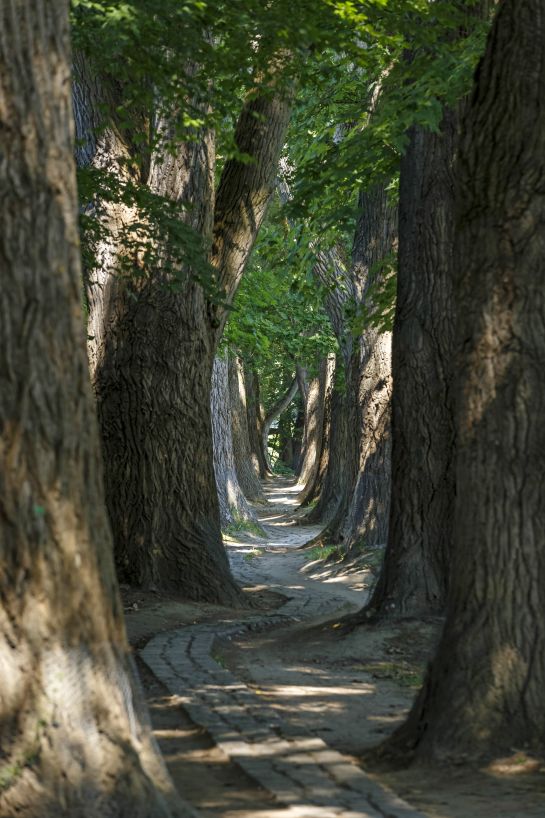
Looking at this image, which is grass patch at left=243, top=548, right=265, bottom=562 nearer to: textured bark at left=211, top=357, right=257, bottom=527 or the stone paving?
textured bark at left=211, top=357, right=257, bottom=527

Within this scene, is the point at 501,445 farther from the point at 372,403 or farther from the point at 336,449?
the point at 336,449

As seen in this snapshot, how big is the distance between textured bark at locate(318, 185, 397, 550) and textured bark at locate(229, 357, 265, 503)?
13.7 metres

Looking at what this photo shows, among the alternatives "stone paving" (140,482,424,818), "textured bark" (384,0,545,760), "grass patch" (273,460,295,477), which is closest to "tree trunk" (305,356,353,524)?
"stone paving" (140,482,424,818)

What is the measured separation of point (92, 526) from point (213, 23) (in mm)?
6337

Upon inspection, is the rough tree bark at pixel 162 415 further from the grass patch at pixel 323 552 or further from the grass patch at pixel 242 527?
the grass patch at pixel 242 527

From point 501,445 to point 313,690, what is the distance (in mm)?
3348

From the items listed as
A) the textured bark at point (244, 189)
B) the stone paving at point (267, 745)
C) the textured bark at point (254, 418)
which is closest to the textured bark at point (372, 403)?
the textured bark at point (244, 189)

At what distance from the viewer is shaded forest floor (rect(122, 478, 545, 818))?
18.3 ft

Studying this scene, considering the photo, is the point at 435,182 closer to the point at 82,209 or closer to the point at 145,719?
the point at 82,209

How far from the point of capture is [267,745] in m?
6.27

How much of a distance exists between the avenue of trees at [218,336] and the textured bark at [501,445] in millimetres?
13

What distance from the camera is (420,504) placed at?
430 inches

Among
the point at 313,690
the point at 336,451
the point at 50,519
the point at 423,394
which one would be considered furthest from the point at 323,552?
the point at 50,519

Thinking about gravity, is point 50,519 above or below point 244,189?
below
